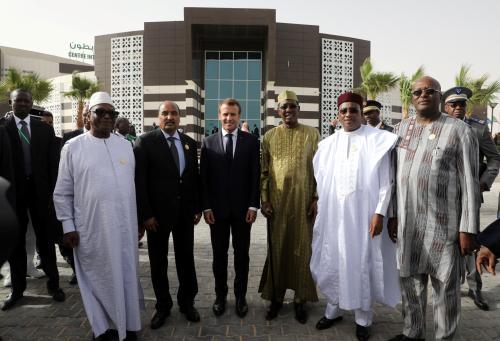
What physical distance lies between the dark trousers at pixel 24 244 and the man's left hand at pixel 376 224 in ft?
11.5

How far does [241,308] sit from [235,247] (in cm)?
61

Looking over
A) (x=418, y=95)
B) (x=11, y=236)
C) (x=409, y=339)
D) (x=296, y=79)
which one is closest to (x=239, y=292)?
(x=409, y=339)

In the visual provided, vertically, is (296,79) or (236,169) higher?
(296,79)

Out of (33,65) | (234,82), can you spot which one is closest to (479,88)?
(234,82)

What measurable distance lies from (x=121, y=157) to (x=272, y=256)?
1801mm

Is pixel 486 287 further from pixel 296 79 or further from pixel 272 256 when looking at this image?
pixel 296 79

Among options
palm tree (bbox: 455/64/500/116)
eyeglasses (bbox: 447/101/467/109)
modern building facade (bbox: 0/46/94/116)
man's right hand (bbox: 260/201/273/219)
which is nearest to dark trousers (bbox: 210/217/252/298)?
man's right hand (bbox: 260/201/273/219)

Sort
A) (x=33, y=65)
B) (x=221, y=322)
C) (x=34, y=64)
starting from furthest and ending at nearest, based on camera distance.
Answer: (x=34, y=64) → (x=33, y=65) → (x=221, y=322)

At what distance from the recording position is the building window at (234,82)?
37406 millimetres

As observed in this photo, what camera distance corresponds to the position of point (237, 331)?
3400 mm

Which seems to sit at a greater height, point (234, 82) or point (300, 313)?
point (234, 82)

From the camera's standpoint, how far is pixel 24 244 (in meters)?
4.29

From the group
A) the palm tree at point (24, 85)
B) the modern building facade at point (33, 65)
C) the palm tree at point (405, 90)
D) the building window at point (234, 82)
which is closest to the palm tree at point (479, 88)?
the palm tree at point (405, 90)

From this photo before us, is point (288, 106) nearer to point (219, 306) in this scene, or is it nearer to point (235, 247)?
point (235, 247)
